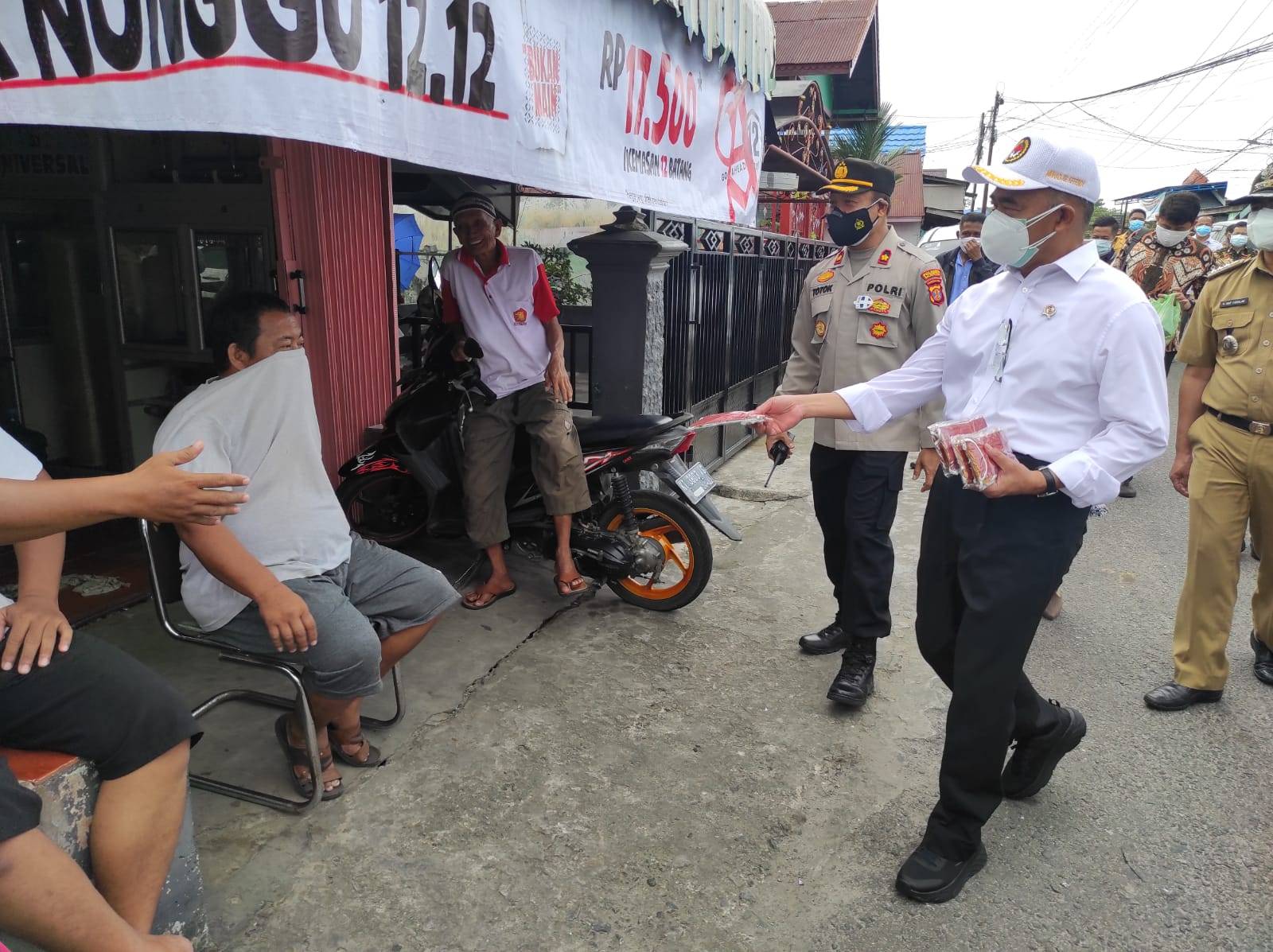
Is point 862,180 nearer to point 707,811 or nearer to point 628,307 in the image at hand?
point 628,307

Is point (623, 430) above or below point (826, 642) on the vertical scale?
above

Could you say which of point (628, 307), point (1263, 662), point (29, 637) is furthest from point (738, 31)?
point (29, 637)

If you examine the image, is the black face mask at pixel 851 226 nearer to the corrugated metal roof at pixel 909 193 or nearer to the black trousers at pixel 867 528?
the black trousers at pixel 867 528

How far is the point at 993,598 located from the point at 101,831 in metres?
2.05

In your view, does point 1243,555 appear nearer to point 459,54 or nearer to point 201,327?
point 459,54

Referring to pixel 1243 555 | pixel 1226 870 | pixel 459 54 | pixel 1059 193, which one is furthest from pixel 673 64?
pixel 1243 555

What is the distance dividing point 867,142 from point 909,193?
4.11 m

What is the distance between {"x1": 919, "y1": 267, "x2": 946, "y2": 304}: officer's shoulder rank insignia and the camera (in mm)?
3330

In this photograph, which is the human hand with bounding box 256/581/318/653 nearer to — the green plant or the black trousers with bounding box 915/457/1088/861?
the black trousers with bounding box 915/457/1088/861

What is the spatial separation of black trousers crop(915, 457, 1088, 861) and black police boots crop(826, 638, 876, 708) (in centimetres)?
83

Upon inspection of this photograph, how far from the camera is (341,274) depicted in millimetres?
4125

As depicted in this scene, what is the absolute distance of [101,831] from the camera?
5.80 ft

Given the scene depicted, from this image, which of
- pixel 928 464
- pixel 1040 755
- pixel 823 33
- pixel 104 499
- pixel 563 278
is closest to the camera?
pixel 104 499

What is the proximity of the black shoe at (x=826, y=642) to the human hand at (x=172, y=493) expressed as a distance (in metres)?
2.63
